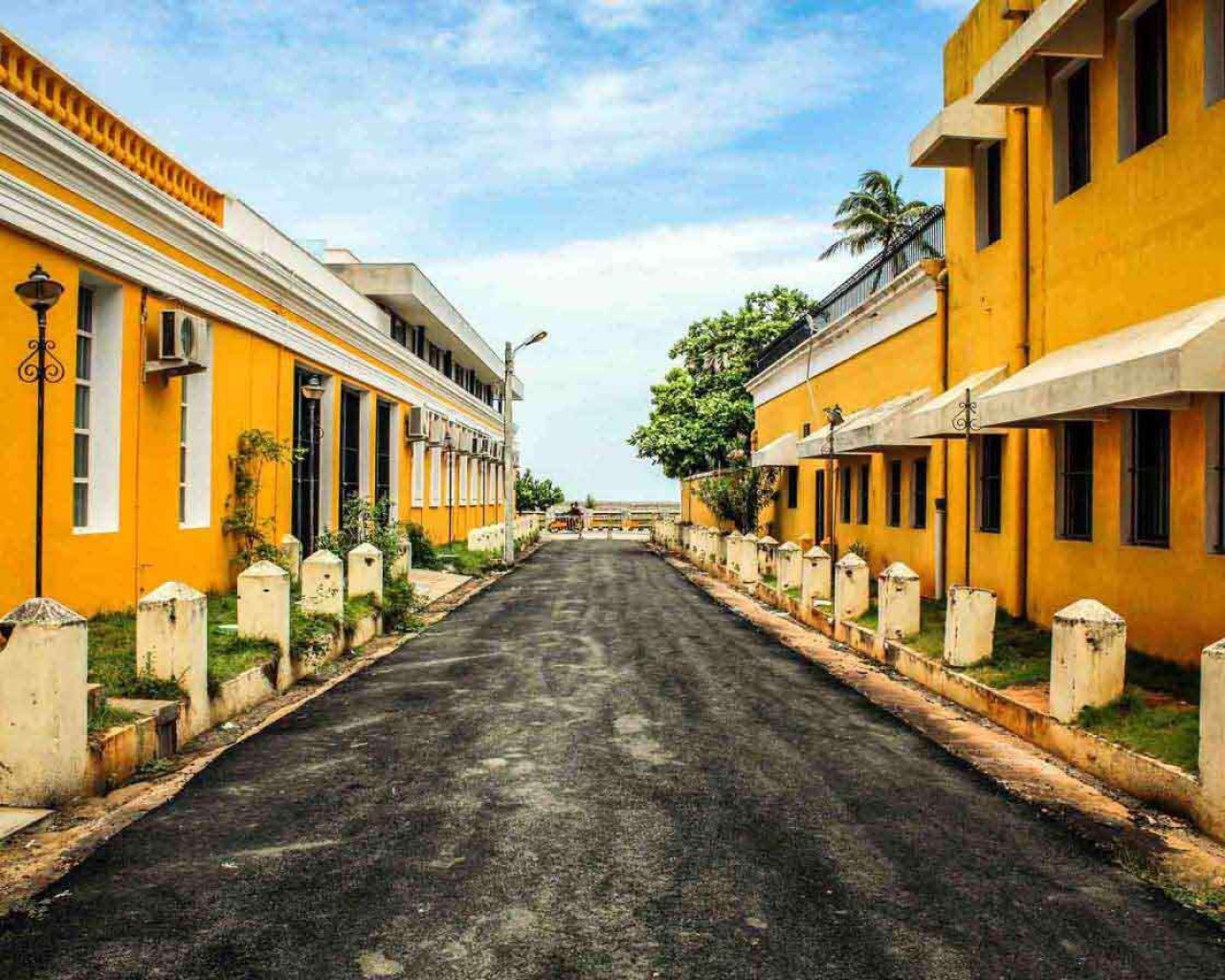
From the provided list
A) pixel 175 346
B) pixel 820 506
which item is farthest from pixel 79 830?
pixel 820 506

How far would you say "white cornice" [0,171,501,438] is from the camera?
910cm

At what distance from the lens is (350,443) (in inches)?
894

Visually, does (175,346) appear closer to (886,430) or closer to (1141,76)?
(886,430)

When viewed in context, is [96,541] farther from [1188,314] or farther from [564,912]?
[1188,314]

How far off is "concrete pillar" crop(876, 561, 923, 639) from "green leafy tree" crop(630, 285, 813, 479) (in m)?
34.3

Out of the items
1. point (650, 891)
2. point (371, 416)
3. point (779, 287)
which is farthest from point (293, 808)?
point (779, 287)

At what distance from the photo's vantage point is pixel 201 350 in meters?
12.3

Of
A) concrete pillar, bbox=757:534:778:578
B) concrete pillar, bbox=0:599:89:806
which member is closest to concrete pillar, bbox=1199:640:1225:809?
concrete pillar, bbox=0:599:89:806

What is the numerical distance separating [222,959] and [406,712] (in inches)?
182

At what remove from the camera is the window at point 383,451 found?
24938 millimetres

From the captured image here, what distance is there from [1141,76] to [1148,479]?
389cm

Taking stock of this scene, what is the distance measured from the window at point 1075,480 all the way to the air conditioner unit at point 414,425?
59.0ft

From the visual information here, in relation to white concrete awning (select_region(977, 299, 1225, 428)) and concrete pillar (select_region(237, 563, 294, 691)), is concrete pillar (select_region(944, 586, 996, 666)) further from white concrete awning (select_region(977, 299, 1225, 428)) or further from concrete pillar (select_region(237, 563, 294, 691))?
concrete pillar (select_region(237, 563, 294, 691))

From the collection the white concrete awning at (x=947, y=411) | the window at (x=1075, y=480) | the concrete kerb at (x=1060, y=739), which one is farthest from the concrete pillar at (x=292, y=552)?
the window at (x=1075, y=480)
